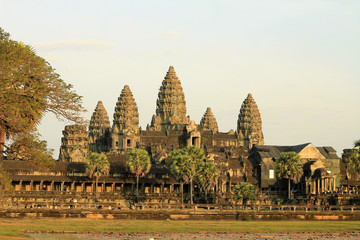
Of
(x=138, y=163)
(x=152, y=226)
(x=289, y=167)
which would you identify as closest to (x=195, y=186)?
(x=138, y=163)

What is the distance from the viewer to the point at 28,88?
42906mm

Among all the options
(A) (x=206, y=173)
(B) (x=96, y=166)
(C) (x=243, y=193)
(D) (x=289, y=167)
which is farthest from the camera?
(B) (x=96, y=166)

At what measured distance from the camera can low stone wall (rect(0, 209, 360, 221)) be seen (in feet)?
242

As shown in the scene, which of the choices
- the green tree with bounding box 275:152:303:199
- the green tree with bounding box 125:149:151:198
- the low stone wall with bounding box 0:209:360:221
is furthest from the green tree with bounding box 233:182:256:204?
the low stone wall with bounding box 0:209:360:221

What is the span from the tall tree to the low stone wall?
2966cm

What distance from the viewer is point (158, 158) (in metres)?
161

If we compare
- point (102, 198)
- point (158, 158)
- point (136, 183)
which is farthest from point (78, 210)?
point (158, 158)

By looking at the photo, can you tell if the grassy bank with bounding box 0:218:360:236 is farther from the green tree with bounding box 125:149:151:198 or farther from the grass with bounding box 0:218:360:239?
the green tree with bounding box 125:149:151:198

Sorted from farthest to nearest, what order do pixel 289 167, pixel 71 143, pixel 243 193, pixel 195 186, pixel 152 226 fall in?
1. pixel 71 143
2. pixel 195 186
3. pixel 289 167
4. pixel 243 193
5. pixel 152 226

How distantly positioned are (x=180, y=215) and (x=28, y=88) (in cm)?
3981

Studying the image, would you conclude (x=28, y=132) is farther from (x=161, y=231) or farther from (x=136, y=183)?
(x=136, y=183)

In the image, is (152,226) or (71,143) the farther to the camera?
(71,143)

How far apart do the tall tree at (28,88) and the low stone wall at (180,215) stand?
29.7 metres

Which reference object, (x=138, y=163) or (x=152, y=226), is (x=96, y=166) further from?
(x=152, y=226)
